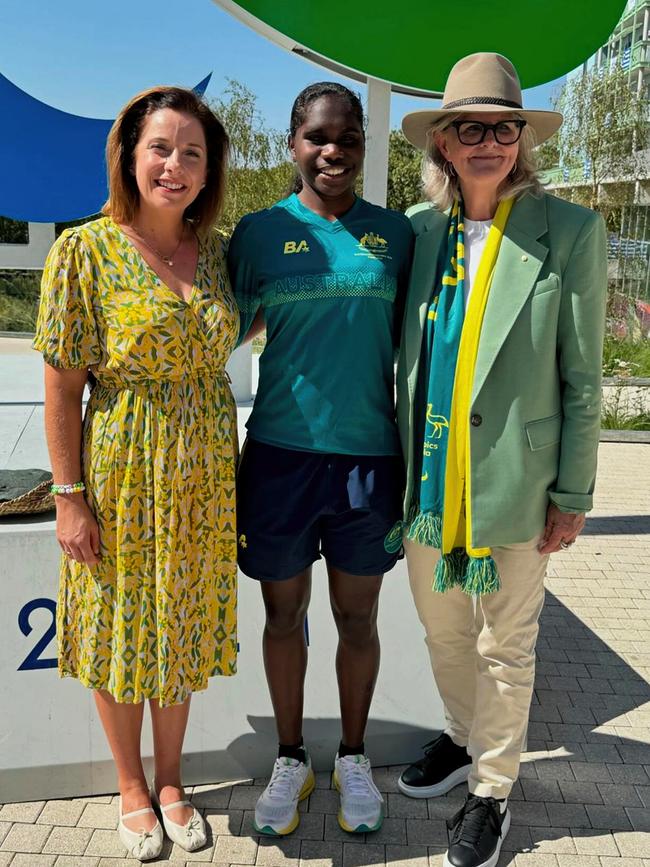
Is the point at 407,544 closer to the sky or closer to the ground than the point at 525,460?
closer to the ground

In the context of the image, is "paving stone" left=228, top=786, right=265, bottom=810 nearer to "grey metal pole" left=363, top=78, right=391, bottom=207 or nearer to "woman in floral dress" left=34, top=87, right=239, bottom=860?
"woman in floral dress" left=34, top=87, right=239, bottom=860

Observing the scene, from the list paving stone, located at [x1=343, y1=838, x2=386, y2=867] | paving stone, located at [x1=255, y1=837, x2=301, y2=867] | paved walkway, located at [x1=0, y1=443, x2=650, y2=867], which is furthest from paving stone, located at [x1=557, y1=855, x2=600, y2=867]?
paving stone, located at [x1=255, y1=837, x2=301, y2=867]

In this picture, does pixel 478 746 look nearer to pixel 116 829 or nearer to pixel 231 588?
pixel 231 588

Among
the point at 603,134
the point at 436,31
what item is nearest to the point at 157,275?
the point at 436,31

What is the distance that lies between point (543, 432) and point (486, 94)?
902 mm

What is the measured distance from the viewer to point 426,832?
254 cm

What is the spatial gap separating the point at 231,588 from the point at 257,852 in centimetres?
78

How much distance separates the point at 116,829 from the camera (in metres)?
2.53

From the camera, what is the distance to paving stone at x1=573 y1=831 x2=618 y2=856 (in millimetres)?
2486

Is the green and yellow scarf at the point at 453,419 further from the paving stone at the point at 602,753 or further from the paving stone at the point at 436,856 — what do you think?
the paving stone at the point at 602,753

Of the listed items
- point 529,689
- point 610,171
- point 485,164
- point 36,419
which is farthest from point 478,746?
point 610,171

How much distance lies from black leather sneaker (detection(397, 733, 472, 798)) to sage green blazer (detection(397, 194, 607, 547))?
931 mm

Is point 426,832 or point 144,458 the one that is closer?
point 144,458

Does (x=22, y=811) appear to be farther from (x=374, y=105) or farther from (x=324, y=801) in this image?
(x=374, y=105)
